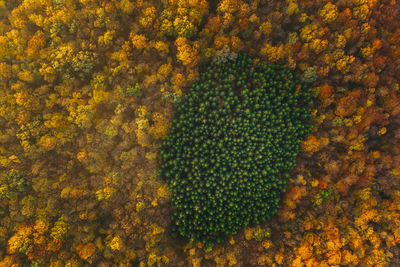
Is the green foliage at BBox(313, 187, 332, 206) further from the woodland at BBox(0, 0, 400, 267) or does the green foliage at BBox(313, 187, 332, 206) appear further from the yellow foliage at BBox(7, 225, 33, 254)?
the yellow foliage at BBox(7, 225, 33, 254)

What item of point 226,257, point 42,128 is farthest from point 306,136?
point 42,128

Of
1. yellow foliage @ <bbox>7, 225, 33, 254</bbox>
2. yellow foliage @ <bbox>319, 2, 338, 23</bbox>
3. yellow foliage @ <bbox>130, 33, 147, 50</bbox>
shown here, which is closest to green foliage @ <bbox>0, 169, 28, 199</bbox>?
yellow foliage @ <bbox>7, 225, 33, 254</bbox>

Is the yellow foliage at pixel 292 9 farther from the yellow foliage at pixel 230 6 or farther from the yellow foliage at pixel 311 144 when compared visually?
the yellow foliage at pixel 311 144

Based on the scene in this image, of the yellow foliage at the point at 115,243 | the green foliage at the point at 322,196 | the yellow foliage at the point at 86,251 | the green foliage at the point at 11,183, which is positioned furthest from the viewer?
the green foliage at the point at 322,196

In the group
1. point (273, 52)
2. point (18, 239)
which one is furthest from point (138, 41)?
point (18, 239)

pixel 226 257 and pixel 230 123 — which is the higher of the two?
pixel 230 123

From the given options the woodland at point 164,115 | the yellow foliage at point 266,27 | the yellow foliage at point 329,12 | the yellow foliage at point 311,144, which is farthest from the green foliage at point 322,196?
the yellow foliage at point 266,27

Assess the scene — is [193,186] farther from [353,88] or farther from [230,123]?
[353,88]
